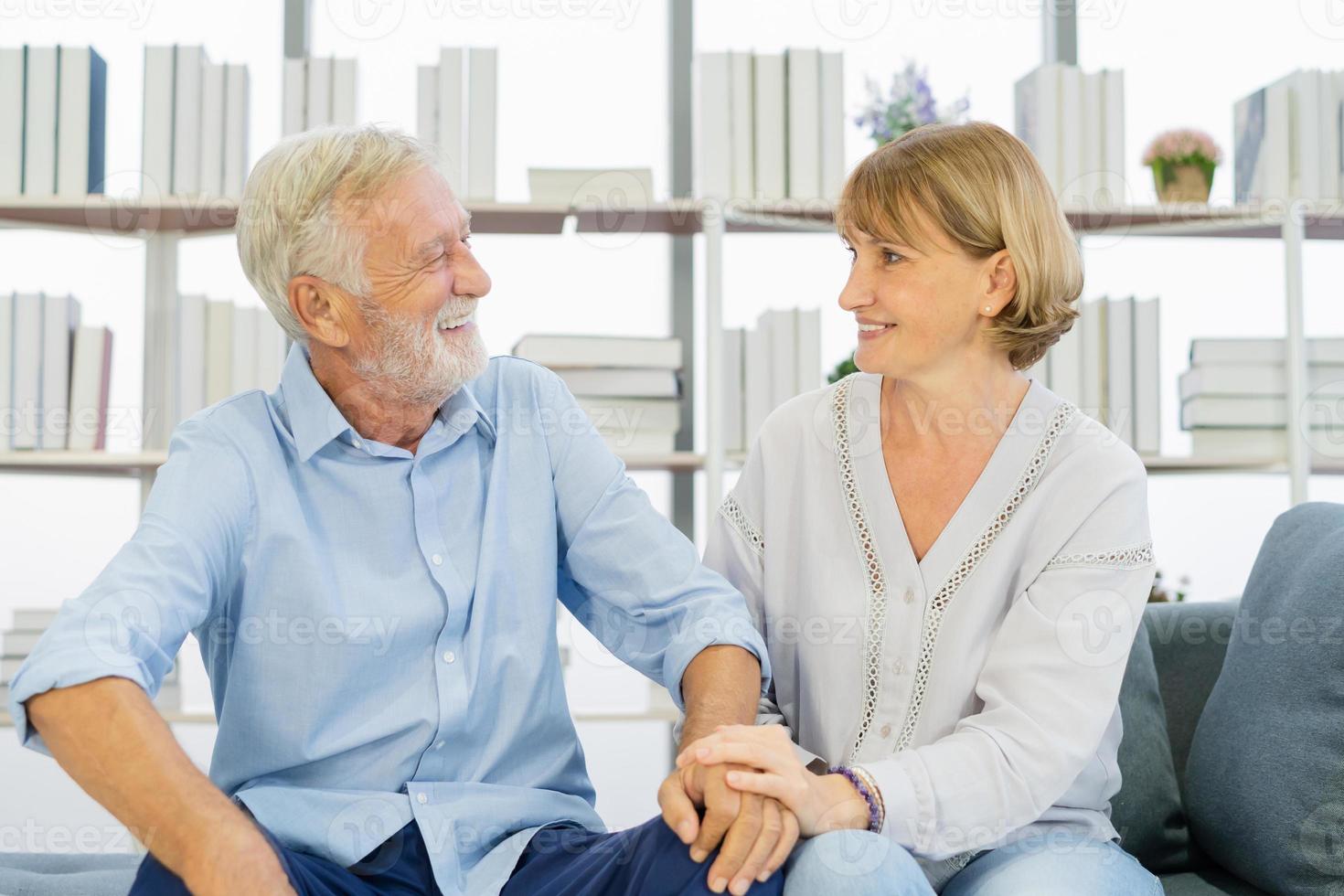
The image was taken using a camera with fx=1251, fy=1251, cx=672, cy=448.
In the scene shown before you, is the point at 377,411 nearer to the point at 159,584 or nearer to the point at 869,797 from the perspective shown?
the point at 159,584

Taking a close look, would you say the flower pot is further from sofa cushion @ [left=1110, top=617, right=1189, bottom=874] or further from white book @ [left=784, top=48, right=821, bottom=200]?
sofa cushion @ [left=1110, top=617, right=1189, bottom=874]

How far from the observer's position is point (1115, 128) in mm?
2729

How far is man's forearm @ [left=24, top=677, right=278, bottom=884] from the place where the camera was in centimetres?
108

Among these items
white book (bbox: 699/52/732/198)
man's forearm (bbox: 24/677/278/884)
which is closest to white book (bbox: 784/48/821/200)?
white book (bbox: 699/52/732/198)

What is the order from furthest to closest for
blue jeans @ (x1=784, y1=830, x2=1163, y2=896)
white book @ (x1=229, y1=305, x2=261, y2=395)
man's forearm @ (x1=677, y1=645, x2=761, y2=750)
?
white book @ (x1=229, y1=305, x2=261, y2=395) < man's forearm @ (x1=677, y1=645, x2=761, y2=750) < blue jeans @ (x1=784, y1=830, x2=1163, y2=896)

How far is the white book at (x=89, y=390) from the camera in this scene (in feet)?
8.46

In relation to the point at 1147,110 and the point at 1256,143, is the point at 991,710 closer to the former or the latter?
the point at 1256,143

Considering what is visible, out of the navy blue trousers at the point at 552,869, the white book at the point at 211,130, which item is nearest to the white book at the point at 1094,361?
the navy blue trousers at the point at 552,869

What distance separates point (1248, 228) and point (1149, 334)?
0.36 metres

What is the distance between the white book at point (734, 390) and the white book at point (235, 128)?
3.54 ft

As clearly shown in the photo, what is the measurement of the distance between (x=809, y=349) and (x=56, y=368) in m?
1.57

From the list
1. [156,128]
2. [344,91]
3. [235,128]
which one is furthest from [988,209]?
[156,128]

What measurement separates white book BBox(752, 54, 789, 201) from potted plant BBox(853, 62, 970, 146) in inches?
8.8

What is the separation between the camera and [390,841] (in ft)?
4.29
